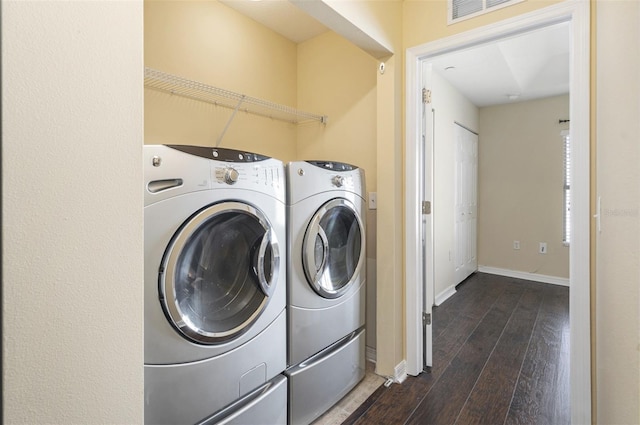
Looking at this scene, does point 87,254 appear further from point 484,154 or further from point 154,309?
point 484,154

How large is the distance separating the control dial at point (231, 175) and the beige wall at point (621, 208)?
3.82 ft

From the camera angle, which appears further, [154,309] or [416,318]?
[416,318]

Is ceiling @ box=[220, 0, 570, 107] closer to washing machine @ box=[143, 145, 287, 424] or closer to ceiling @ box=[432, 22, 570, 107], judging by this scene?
ceiling @ box=[432, 22, 570, 107]

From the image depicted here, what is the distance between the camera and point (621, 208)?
826 millimetres

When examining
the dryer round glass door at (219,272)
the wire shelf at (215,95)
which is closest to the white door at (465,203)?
the wire shelf at (215,95)

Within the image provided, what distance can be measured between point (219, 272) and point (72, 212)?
72cm

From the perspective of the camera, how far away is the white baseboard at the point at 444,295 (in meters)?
3.32

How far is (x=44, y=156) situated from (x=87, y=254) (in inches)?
7.6

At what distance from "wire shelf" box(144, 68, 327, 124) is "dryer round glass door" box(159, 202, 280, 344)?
0.91 metres

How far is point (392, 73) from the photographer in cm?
195

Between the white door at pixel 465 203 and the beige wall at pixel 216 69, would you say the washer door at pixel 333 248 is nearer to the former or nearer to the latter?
the beige wall at pixel 216 69

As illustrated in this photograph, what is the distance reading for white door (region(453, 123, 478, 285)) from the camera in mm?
3902

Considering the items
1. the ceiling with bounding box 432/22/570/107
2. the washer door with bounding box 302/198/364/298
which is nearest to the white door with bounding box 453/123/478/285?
the ceiling with bounding box 432/22/570/107

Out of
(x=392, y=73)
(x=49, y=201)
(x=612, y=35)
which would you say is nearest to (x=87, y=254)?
(x=49, y=201)
